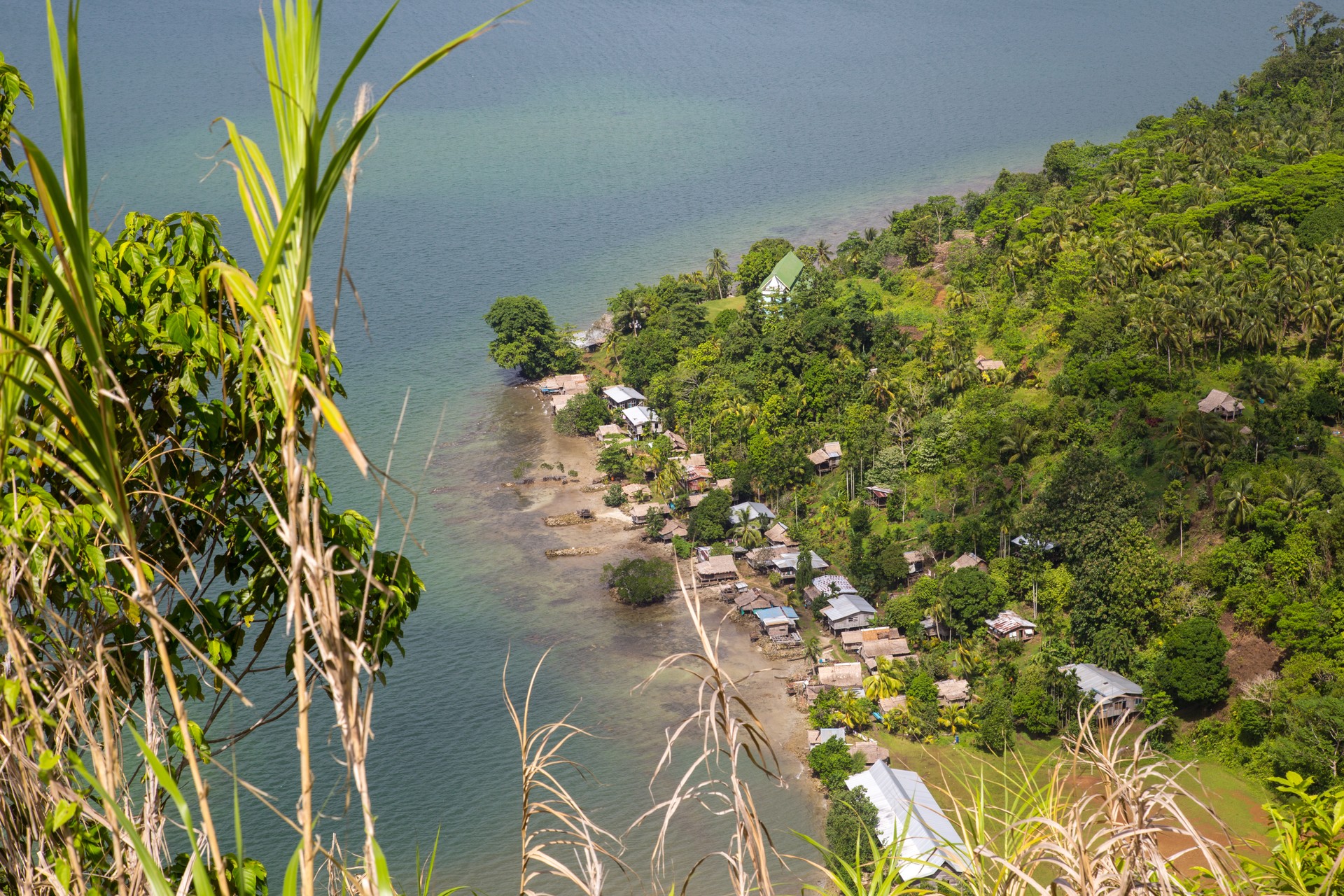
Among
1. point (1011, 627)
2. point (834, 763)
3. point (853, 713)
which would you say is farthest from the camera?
point (1011, 627)

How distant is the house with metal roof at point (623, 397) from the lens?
3209 cm

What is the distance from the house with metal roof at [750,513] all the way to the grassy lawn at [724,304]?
35.2 ft

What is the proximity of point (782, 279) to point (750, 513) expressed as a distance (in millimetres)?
11260

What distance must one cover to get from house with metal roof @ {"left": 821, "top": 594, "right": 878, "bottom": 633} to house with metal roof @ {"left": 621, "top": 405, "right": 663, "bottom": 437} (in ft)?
31.1

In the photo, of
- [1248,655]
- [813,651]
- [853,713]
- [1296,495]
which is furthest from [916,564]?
[1296,495]

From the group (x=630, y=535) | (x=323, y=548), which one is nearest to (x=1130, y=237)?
(x=630, y=535)

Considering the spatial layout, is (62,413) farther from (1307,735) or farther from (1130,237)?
(1130,237)

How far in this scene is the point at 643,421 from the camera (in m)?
30.7

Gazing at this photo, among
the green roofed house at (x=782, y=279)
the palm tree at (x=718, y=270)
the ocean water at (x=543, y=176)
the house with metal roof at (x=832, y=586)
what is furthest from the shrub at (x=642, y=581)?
the palm tree at (x=718, y=270)

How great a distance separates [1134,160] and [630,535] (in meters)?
24.4

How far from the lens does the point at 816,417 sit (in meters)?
28.7

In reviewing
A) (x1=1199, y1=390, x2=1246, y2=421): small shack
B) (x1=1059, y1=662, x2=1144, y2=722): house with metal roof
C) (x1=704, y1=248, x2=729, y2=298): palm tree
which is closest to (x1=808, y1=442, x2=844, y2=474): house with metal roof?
(x1=1199, y1=390, x2=1246, y2=421): small shack

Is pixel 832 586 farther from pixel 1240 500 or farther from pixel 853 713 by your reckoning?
pixel 1240 500

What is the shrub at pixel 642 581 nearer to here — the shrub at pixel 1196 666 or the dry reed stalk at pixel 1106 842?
the shrub at pixel 1196 666
